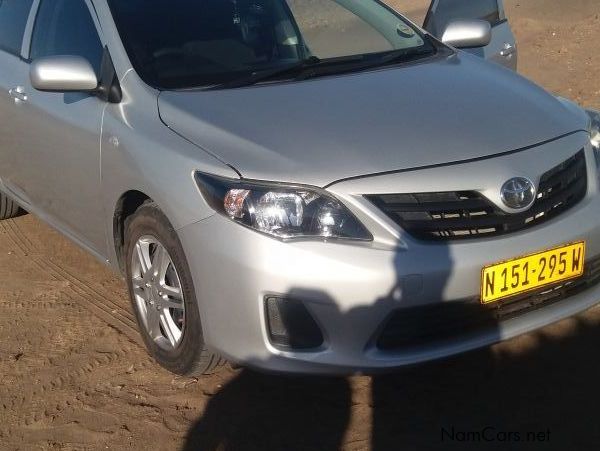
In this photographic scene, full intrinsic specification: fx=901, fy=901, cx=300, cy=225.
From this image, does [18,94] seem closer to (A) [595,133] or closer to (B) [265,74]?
(B) [265,74]

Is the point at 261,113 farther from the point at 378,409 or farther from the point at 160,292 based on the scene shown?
the point at 378,409

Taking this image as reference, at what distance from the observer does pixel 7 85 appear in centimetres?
499

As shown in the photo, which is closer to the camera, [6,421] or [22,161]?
[6,421]

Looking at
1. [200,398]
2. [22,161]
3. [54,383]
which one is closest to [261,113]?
[200,398]

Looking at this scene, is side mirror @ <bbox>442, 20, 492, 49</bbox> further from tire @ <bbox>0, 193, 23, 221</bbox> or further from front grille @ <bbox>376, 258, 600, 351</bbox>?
tire @ <bbox>0, 193, 23, 221</bbox>

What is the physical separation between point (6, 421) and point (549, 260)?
2238 millimetres

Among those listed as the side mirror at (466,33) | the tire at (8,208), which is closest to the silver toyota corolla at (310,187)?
the side mirror at (466,33)

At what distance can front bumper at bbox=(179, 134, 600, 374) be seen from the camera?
3.08 m

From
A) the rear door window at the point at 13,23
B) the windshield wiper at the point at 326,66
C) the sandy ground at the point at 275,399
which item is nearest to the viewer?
the sandy ground at the point at 275,399

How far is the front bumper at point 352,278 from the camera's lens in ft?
10.1

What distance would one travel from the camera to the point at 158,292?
3.75 m

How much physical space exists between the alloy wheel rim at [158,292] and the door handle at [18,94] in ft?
4.53

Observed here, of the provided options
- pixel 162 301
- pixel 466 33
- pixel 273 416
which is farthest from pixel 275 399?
pixel 466 33

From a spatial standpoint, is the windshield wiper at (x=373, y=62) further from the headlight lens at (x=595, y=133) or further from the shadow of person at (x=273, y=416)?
the shadow of person at (x=273, y=416)
